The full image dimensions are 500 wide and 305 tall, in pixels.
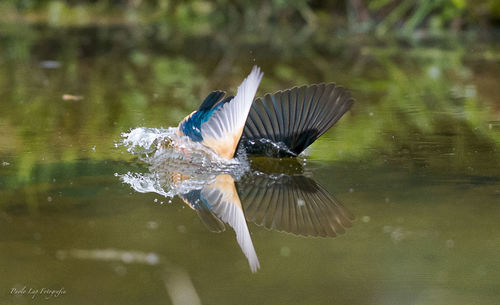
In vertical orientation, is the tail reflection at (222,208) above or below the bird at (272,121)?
below

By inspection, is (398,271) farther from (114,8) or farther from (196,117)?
(114,8)

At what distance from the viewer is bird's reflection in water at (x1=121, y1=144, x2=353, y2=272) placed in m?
1.79

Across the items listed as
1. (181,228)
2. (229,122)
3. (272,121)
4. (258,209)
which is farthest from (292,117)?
(181,228)

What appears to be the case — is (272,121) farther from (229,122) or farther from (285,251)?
(285,251)

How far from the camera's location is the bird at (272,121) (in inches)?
87.7

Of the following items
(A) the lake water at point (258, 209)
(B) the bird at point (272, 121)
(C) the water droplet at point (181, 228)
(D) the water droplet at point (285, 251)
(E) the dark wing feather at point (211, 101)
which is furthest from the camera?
(E) the dark wing feather at point (211, 101)

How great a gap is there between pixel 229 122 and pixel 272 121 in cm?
22

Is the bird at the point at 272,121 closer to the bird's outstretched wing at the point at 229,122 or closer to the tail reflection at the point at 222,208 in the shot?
the bird's outstretched wing at the point at 229,122

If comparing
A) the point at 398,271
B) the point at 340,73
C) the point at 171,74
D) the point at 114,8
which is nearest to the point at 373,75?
the point at 340,73

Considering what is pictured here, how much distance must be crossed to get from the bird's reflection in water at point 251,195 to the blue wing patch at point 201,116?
0.10 metres

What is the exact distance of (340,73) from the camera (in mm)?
4520

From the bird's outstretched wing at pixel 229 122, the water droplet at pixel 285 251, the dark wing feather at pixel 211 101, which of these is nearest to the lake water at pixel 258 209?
the water droplet at pixel 285 251

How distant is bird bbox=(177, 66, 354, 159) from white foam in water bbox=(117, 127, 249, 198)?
0.12ft

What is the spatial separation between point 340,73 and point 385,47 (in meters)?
1.57
